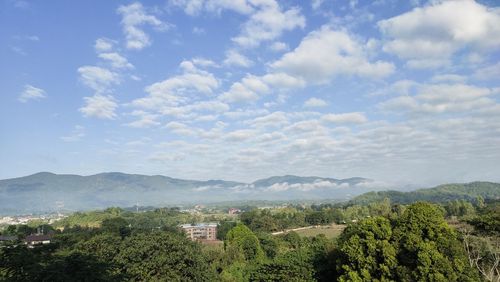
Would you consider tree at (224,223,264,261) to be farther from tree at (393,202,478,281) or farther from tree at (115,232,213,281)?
tree at (393,202,478,281)

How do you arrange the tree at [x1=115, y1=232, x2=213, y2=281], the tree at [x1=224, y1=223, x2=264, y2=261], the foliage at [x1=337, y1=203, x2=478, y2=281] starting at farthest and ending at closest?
the tree at [x1=224, y1=223, x2=264, y2=261], the tree at [x1=115, y1=232, x2=213, y2=281], the foliage at [x1=337, y1=203, x2=478, y2=281]

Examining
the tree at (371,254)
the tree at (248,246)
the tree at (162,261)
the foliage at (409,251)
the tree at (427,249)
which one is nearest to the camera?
the tree at (427,249)

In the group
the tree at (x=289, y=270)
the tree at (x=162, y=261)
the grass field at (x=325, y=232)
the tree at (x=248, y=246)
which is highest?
the tree at (x=162, y=261)

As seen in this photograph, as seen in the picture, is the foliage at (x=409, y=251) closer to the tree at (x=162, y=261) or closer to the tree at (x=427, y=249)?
the tree at (x=427, y=249)

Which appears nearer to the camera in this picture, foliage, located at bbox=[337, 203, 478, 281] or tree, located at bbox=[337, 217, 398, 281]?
foliage, located at bbox=[337, 203, 478, 281]

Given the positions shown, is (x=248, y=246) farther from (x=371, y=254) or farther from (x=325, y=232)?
(x=325, y=232)

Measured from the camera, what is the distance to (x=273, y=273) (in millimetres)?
25969

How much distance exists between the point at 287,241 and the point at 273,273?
31.2 m

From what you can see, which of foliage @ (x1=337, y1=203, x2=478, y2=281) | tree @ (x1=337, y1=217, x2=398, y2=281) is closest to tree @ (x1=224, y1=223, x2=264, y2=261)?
tree @ (x1=337, y1=217, x2=398, y2=281)

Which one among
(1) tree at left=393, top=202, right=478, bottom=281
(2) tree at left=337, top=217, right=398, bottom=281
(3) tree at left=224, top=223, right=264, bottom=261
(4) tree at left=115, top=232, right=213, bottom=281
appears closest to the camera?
(1) tree at left=393, top=202, right=478, bottom=281

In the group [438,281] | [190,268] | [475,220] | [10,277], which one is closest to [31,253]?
[10,277]

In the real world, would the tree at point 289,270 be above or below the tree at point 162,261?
below

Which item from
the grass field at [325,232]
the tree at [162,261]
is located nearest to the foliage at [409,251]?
the tree at [162,261]

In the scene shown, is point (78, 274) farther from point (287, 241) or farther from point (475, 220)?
point (287, 241)
